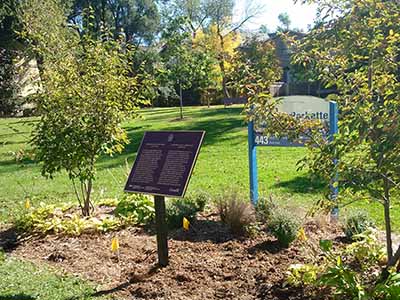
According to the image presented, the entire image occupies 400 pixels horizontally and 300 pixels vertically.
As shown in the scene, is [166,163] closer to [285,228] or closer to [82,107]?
[285,228]

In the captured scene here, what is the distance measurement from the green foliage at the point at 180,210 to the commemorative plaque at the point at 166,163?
4.13 feet

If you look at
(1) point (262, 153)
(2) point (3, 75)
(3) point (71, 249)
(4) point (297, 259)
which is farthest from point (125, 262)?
(2) point (3, 75)

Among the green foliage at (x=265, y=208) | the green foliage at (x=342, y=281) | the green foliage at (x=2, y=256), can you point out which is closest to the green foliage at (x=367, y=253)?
the green foliage at (x=342, y=281)

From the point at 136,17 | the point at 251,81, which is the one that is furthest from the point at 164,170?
the point at 136,17

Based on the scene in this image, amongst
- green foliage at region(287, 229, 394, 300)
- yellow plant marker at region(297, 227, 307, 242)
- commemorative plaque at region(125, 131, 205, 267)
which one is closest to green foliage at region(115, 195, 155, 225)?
commemorative plaque at region(125, 131, 205, 267)

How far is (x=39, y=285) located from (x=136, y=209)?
228cm

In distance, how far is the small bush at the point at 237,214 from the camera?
601 centimetres

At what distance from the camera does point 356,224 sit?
5500 millimetres

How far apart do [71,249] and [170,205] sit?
1.39m

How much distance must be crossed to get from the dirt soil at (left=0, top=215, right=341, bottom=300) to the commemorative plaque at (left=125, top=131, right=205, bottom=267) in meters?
0.40

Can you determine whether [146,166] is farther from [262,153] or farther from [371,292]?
[262,153]

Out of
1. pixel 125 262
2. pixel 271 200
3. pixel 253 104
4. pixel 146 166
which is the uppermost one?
pixel 253 104

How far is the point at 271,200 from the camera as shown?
20.4 ft

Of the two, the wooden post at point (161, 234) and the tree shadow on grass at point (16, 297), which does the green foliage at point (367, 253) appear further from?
the tree shadow on grass at point (16, 297)
